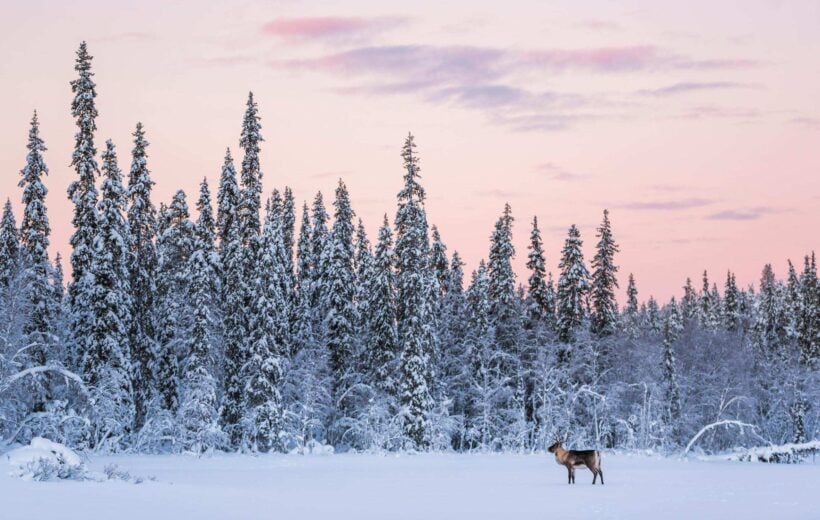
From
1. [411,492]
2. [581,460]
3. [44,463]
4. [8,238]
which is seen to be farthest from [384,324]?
[44,463]

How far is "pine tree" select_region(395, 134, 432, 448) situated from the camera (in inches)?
2119

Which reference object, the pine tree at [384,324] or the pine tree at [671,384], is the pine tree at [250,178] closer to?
the pine tree at [384,324]

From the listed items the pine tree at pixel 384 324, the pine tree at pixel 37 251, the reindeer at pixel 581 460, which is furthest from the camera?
the pine tree at pixel 384 324

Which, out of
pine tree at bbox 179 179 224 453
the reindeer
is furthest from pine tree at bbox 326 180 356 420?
the reindeer

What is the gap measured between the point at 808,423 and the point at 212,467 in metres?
66.6

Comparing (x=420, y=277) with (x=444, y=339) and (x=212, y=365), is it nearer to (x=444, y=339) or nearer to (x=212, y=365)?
(x=212, y=365)

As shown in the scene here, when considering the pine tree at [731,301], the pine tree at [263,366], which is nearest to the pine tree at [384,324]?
the pine tree at [263,366]

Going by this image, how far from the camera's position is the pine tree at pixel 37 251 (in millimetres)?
42938

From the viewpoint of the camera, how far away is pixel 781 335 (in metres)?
111

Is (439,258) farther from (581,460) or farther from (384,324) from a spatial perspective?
(581,460)

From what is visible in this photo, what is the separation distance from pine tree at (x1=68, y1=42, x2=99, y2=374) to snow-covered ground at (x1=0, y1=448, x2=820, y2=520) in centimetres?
898

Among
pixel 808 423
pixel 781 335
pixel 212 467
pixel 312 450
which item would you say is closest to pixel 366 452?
pixel 312 450

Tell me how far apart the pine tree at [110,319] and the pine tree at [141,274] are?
3583mm

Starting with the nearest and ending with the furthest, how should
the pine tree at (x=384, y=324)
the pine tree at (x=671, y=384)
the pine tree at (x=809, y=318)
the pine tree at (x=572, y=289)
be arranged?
the pine tree at (x=384, y=324) < the pine tree at (x=572, y=289) < the pine tree at (x=671, y=384) < the pine tree at (x=809, y=318)
